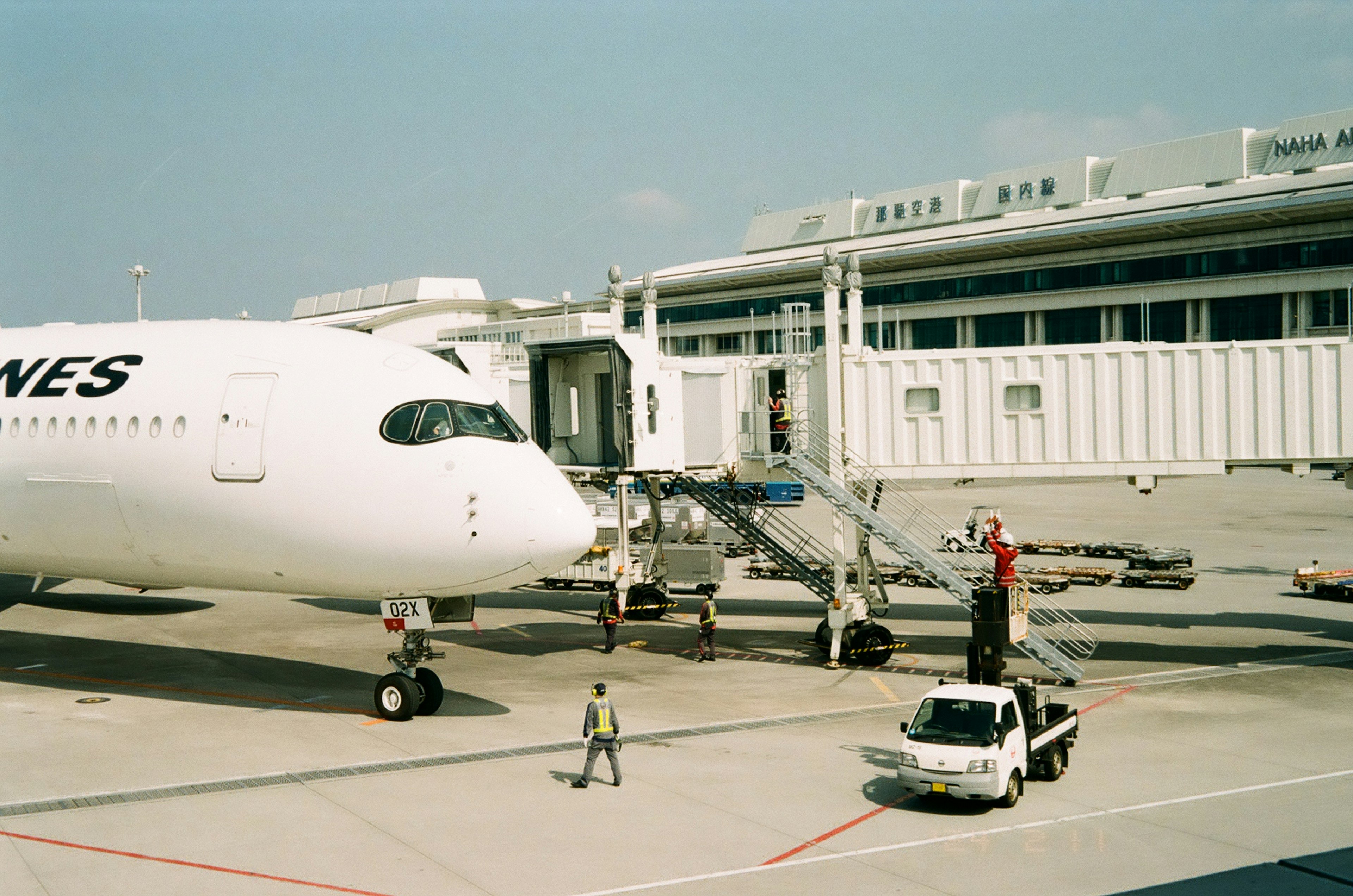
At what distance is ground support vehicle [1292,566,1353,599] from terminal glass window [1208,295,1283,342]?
36752 mm

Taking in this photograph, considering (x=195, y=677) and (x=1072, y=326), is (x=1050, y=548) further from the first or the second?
(x=195, y=677)

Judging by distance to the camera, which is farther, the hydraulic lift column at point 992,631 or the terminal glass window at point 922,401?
the terminal glass window at point 922,401

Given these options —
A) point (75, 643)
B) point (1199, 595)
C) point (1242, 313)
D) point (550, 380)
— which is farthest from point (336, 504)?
point (1242, 313)

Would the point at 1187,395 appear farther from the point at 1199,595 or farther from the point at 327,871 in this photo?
the point at 327,871

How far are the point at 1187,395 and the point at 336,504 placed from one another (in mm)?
22696

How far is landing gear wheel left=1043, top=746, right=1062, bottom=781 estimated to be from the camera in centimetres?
2086

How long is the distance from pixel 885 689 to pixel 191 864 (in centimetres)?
Answer: 1774

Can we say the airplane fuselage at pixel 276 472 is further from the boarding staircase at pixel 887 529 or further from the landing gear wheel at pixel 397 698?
the boarding staircase at pixel 887 529

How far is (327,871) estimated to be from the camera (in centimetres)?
1603

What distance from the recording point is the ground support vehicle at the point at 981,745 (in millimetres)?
18891

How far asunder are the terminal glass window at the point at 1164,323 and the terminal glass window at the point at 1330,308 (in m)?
8.81

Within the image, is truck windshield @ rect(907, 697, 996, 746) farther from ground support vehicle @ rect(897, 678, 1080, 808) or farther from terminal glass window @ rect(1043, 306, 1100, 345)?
terminal glass window @ rect(1043, 306, 1100, 345)

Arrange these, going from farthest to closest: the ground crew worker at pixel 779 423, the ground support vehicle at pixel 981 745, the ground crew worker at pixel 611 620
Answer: the ground crew worker at pixel 779 423 → the ground crew worker at pixel 611 620 → the ground support vehicle at pixel 981 745

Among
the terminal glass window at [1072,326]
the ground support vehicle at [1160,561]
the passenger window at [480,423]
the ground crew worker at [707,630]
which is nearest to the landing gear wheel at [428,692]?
the passenger window at [480,423]
